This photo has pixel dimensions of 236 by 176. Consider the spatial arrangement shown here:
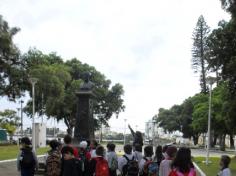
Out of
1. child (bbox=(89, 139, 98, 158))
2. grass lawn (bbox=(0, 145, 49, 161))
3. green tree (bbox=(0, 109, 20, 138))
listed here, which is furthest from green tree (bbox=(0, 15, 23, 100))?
green tree (bbox=(0, 109, 20, 138))

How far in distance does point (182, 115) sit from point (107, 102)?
112ft

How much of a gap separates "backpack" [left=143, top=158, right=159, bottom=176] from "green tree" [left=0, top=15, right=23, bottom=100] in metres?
23.8

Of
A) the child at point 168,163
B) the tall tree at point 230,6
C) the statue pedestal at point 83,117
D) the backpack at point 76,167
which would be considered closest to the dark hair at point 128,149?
the child at point 168,163

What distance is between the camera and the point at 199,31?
Result: 76.8m

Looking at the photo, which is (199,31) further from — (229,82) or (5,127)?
(229,82)

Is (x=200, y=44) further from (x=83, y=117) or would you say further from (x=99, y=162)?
(x=99, y=162)

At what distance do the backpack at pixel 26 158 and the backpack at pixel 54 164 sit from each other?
1186mm

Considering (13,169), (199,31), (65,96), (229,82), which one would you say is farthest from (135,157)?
(199,31)

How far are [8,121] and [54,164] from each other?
63.4m

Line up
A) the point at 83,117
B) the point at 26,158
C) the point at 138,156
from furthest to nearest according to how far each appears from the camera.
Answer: the point at 83,117 < the point at 138,156 < the point at 26,158

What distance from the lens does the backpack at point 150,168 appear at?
1016 cm

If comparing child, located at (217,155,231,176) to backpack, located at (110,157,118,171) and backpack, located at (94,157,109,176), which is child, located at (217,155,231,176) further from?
backpack, located at (110,157,118,171)

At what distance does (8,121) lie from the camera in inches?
2815

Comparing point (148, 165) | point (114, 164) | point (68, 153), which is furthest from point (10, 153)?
point (68, 153)
